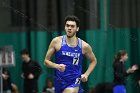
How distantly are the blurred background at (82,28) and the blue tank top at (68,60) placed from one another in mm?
5247

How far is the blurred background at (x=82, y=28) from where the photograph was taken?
48.7ft

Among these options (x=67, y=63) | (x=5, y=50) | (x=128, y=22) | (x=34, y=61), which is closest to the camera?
(x=67, y=63)

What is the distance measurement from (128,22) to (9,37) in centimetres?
317

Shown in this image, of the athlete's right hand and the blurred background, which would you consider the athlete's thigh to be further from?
the blurred background

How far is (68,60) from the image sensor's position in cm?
945

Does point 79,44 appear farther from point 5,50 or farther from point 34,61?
point 34,61

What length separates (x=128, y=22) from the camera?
15.2m

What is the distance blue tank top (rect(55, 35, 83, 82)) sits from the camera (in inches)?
371

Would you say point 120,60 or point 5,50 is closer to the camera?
point 5,50

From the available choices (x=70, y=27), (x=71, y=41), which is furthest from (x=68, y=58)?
(x=70, y=27)

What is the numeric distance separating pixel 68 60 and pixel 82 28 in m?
5.65

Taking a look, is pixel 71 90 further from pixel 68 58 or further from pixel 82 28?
pixel 82 28

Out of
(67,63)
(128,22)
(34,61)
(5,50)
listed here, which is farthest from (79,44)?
(128,22)

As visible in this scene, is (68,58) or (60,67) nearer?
(60,67)
